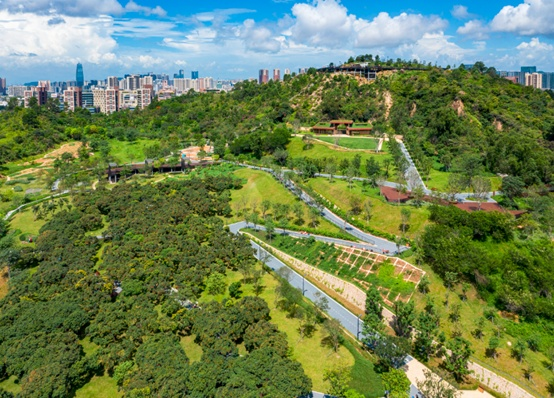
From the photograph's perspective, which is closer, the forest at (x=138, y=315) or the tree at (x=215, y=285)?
the forest at (x=138, y=315)

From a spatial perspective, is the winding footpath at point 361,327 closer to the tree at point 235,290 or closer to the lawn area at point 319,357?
the lawn area at point 319,357

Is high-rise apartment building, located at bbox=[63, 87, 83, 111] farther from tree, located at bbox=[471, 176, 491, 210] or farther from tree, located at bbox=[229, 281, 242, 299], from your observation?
tree, located at bbox=[471, 176, 491, 210]

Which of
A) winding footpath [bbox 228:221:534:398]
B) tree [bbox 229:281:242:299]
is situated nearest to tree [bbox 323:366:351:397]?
winding footpath [bbox 228:221:534:398]

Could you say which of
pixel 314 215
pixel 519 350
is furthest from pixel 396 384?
pixel 314 215

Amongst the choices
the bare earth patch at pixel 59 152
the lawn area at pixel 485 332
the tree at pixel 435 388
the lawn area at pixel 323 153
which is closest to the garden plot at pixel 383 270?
the lawn area at pixel 485 332

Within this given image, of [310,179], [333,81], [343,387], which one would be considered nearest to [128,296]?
[343,387]
